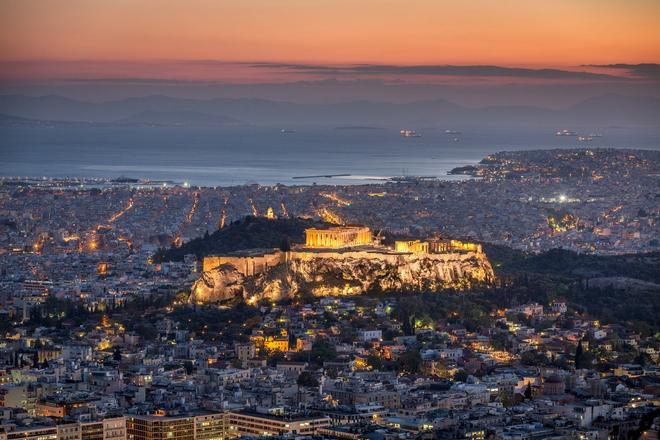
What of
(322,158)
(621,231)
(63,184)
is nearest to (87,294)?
(621,231)

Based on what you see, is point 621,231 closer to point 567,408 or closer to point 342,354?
point 342,354

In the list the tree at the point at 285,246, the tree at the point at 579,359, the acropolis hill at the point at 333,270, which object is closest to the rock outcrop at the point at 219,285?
the acropolis hill at the point at 333,270

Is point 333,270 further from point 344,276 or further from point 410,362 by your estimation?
point 410,362

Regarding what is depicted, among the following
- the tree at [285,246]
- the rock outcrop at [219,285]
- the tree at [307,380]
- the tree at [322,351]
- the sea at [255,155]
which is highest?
the tree at [285,246]

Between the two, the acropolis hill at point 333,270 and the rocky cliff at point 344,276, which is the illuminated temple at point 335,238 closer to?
the acropolis hill at point 333,270

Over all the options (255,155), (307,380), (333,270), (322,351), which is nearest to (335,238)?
(333,270)

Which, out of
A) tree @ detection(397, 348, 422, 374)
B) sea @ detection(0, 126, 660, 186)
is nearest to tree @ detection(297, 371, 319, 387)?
tree @ detection(397, 348, 422, 374)

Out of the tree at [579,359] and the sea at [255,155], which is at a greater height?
the tree at [579,359]
